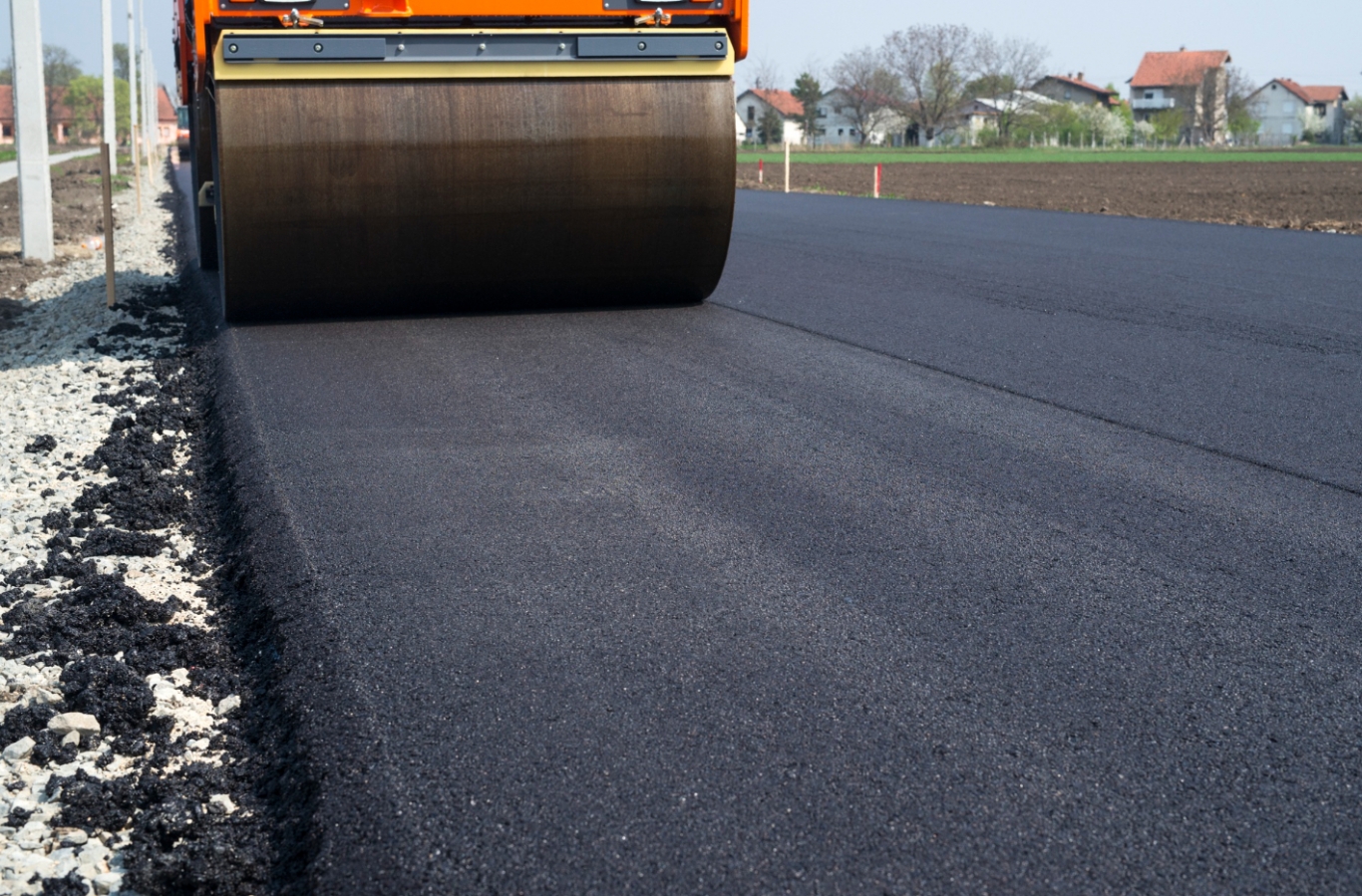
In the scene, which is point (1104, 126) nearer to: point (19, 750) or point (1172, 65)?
point (1172, 65)

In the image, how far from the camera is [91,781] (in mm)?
2873

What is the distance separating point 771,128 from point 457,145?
105907 mm

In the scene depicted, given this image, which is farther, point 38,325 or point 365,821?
point 38,325

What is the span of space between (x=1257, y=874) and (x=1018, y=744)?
57cm

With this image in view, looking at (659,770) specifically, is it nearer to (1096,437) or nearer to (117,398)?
(1096,437)

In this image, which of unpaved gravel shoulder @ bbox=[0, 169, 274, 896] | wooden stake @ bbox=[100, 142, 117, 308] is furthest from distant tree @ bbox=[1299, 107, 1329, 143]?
unpaved gravel shoulder @ bbox=[0, 169, 274, 896]

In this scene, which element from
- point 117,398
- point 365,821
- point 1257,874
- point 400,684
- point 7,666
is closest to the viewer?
point 1257,874

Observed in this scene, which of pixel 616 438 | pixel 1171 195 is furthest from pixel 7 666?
pixel 1171 195

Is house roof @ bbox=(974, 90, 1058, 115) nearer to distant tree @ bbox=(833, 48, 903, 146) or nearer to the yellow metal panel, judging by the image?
distant tree @ bbox=(833, 48, 903, 146)

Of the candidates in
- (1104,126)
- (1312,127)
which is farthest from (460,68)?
(1312,127)

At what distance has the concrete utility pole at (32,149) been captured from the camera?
1377 centimetres

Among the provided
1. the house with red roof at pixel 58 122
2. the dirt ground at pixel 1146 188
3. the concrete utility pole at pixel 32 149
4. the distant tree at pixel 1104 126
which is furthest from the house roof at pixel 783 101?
the concrete utility pole at pixel 32 149

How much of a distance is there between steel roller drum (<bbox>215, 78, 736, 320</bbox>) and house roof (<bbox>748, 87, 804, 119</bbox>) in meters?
121

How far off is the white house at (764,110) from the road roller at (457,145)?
372ft
